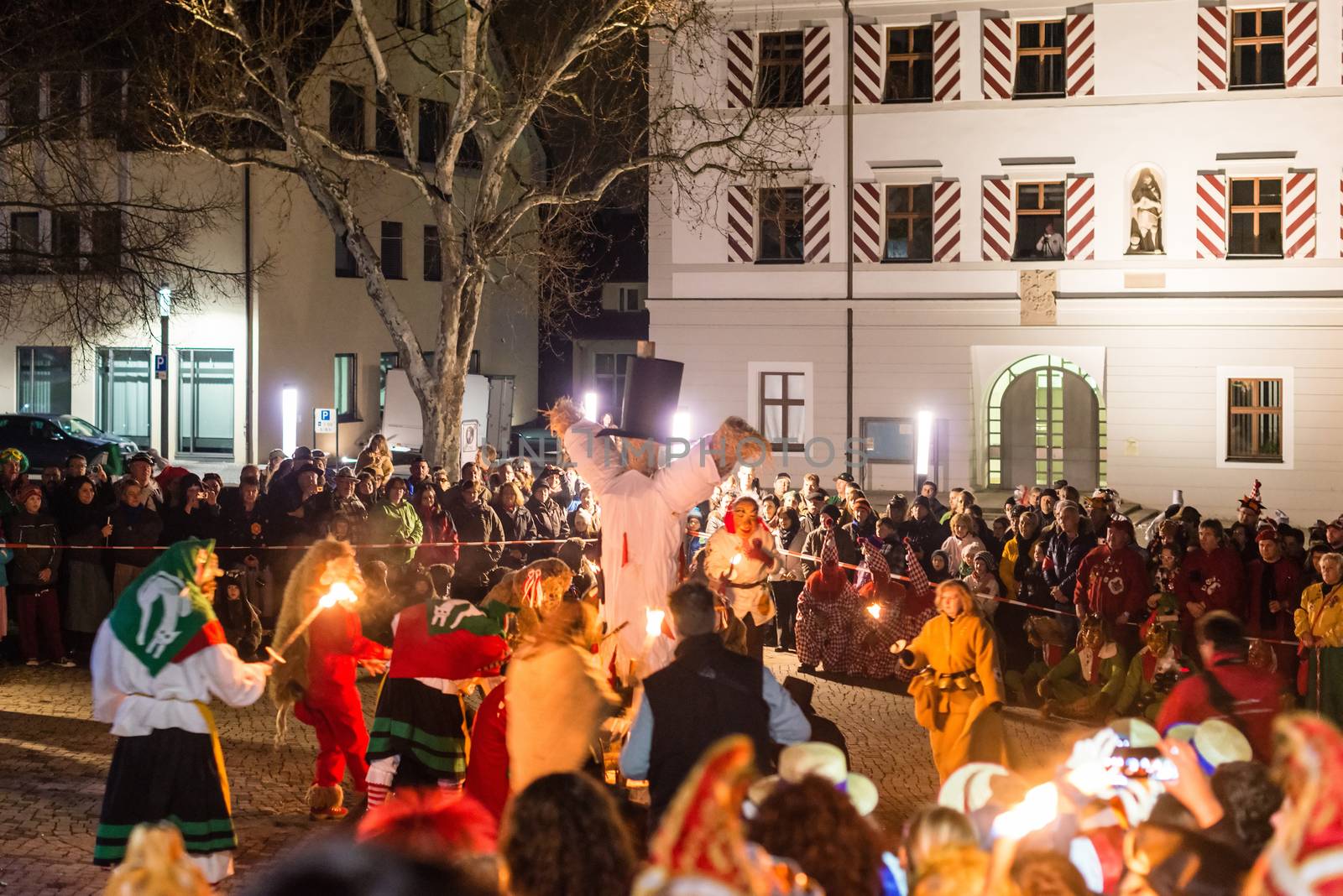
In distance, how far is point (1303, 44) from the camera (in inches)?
1141

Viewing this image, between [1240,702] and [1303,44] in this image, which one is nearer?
[1240,702]

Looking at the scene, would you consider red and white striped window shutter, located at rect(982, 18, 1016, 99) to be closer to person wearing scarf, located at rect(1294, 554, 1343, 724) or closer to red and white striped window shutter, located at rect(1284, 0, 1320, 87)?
red and white striped window shutter, located at rect(1284, 0, 1320, 87)

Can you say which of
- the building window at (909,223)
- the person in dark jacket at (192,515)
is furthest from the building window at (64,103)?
the building window at (909,223)

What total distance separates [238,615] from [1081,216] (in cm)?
1988

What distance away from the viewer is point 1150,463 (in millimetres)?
29875

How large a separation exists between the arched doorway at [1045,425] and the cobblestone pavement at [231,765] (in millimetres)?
17415

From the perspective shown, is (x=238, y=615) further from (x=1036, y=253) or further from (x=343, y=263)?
(x=343, y=263)

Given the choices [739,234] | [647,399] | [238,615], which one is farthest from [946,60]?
[647,399]

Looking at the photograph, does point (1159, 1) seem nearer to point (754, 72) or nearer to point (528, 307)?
point (754, 72)

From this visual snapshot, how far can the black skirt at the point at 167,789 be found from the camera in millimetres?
6930

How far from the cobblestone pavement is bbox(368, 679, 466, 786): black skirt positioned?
1.91 feet

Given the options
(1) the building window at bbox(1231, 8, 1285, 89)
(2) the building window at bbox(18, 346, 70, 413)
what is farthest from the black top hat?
(2) the building window at bbox(18, 346, 70, 413)

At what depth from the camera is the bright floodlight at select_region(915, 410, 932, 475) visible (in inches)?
1145

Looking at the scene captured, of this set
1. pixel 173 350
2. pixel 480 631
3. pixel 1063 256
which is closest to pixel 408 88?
pixel 173 350
